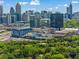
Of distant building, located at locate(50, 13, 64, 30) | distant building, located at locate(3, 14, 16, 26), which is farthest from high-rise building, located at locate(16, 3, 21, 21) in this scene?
distant building, located at locate(50, 13, 64, 30)

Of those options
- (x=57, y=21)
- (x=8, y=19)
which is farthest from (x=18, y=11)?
(x=57, y=21)

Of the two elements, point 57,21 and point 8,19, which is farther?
point 8,19

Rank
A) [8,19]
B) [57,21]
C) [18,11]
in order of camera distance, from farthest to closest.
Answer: [18,11]
[8,19]
[57,21]

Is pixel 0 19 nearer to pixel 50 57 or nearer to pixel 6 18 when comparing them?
pixel 6 18

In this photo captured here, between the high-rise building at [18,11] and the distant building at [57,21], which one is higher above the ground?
the high-rise building at [18,11]

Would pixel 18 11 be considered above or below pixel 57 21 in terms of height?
above

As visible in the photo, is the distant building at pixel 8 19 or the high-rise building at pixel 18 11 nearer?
the distant building at pixel 8 19

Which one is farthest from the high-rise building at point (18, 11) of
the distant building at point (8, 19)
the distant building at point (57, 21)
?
the distant building at point (57, 21)

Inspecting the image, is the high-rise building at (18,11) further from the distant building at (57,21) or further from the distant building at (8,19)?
the distant building at (57,21)

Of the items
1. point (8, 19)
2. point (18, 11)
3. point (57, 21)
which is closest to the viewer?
point (57, 21)

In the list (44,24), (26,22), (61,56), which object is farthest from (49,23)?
(61,56)

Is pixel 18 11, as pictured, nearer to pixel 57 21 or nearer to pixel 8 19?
pixel 8 19
